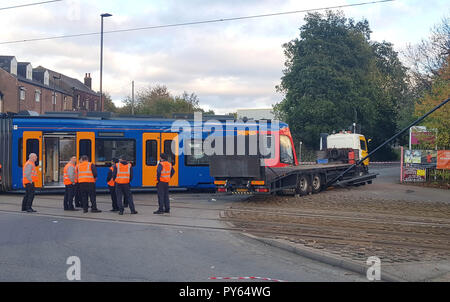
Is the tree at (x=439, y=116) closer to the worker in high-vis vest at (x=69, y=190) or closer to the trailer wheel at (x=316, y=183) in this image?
the trailer wheel at (x=316, y=183)

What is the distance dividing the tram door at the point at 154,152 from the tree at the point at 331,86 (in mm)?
25350

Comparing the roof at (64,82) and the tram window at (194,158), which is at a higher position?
the roof at (64,82)

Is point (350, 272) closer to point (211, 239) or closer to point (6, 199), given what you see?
point (211, 239)

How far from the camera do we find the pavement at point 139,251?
22.3ft

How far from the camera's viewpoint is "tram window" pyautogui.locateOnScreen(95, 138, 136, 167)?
18703mm

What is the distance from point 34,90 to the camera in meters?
48.7

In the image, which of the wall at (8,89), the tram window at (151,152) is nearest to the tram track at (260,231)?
the tram window at (151,152)

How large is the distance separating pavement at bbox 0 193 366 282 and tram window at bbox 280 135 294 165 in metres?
5.52

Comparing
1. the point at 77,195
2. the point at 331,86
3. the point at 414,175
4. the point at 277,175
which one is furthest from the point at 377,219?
the point at 331,86

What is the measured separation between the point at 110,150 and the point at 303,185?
7.66 meters

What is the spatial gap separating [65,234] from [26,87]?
41.1 meters

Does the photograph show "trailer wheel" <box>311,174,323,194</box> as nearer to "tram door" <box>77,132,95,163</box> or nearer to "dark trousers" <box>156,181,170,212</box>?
"dark trousers" <box>156,181,170,212</box>

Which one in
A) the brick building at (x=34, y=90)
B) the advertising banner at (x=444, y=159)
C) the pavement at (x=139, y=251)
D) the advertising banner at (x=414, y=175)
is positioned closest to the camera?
the pavement at (x=139, y=251)

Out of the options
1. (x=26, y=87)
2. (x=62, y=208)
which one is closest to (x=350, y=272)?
(x=62, y=208)
